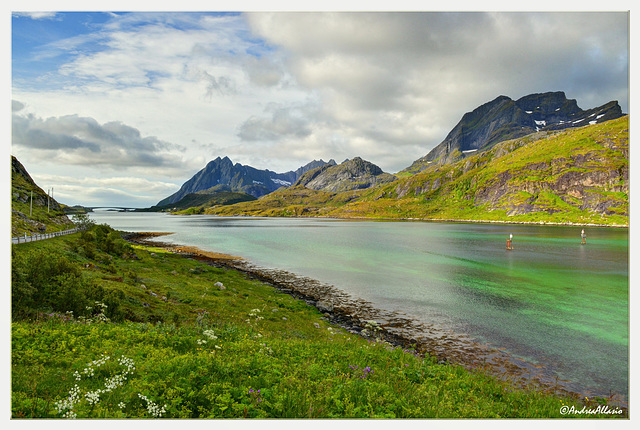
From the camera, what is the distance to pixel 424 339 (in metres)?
23.7

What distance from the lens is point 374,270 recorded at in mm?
54062

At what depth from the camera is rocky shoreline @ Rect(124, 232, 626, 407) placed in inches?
683

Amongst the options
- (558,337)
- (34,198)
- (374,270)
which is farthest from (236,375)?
(34,198)

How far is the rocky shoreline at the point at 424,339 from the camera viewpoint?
17359 millimetres

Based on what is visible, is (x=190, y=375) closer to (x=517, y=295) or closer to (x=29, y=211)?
(x=517, y=295)

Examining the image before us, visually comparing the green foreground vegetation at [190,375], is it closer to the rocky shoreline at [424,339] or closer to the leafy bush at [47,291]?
the leafy bush at [47,291]

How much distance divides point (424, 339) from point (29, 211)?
103313mm

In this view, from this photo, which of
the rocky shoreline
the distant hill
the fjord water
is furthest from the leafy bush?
the distant hill

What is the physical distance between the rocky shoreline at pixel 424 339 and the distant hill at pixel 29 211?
58.8m

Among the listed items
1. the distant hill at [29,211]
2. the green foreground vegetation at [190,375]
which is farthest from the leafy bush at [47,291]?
the distant hill at [29,211]

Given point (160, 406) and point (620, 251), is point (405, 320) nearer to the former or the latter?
point (160, 406)

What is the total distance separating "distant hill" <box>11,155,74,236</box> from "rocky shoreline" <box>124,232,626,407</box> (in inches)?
2315

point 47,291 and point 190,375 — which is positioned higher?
point 47,291

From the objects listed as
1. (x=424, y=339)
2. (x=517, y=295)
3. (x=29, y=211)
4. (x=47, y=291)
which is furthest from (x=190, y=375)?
(x=29, y=211)
